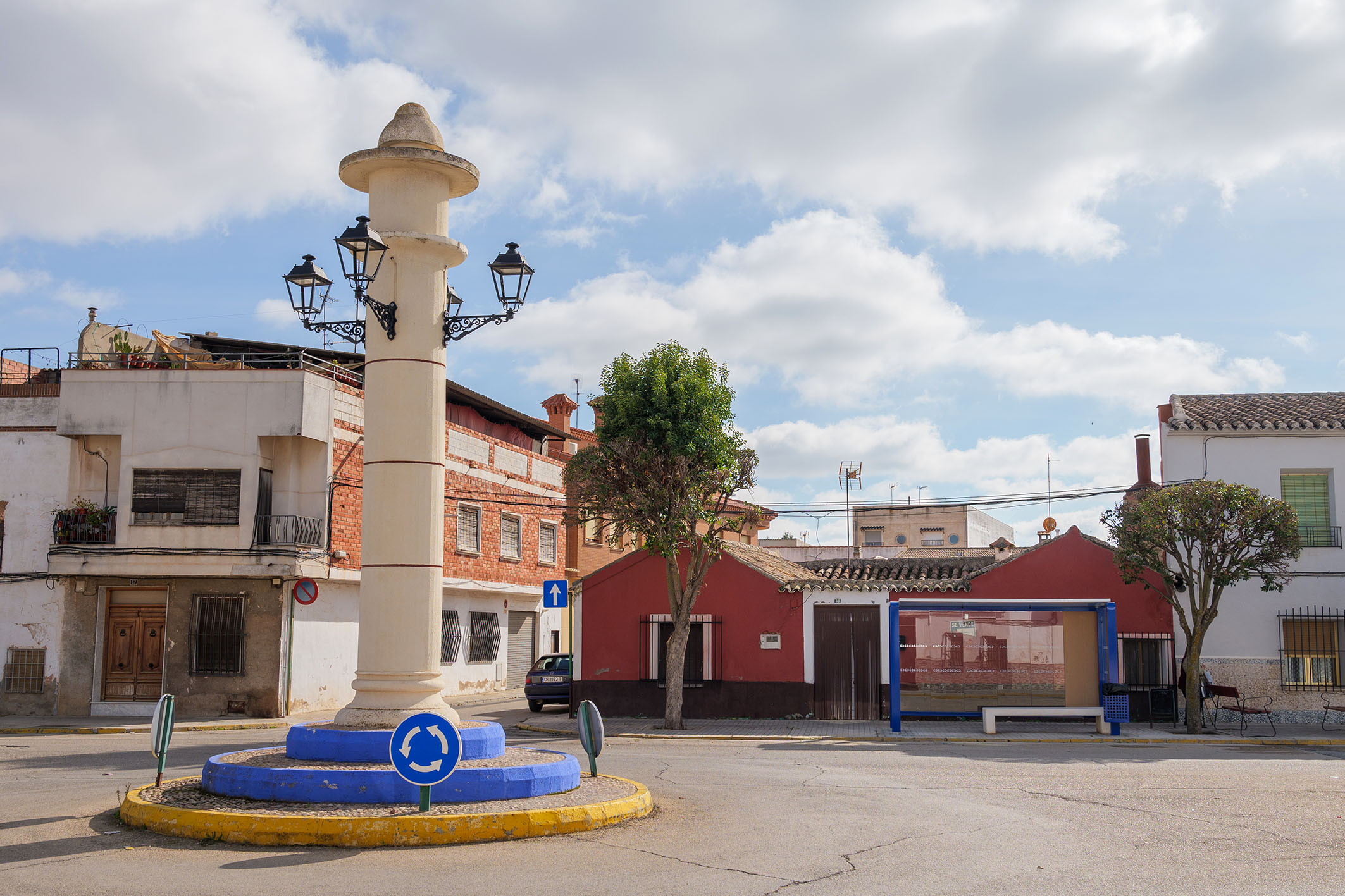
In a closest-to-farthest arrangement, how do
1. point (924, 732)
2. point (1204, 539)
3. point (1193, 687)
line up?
1. point (1204, 539)
2. point (924, 732)
3. point (1193, 687)

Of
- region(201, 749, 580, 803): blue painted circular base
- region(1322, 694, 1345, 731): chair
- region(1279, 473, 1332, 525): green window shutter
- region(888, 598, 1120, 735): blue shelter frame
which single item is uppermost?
region(1279, 473, 1332, 525): green window shutter

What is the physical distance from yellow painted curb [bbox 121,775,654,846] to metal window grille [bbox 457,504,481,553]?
21385 mm

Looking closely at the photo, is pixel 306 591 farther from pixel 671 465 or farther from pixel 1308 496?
pixel 1308 496

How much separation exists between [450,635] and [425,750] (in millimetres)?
21924

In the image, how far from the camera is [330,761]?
35.4ft

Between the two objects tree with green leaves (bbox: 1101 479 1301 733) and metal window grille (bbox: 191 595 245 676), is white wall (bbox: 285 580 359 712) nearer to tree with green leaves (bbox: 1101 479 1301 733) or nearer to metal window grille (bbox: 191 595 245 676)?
metal window grille (bbox: 191 595 245 676)

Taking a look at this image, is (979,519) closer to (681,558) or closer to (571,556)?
(571,556)

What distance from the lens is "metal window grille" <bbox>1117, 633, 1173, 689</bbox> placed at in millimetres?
22969

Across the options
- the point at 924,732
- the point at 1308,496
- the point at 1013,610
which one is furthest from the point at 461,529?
the point at 1308,496

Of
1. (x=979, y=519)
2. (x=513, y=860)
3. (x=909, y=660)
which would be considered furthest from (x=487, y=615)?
(x=979, y=519)

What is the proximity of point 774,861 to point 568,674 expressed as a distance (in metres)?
17.1

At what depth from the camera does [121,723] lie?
22.7 m

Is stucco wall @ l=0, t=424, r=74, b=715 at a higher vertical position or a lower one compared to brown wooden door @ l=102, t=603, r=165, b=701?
higher

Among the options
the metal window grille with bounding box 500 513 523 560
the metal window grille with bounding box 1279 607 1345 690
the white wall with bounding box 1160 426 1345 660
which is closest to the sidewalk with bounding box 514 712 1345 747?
the metal window grille with bounding box 1279 607 1345 690
